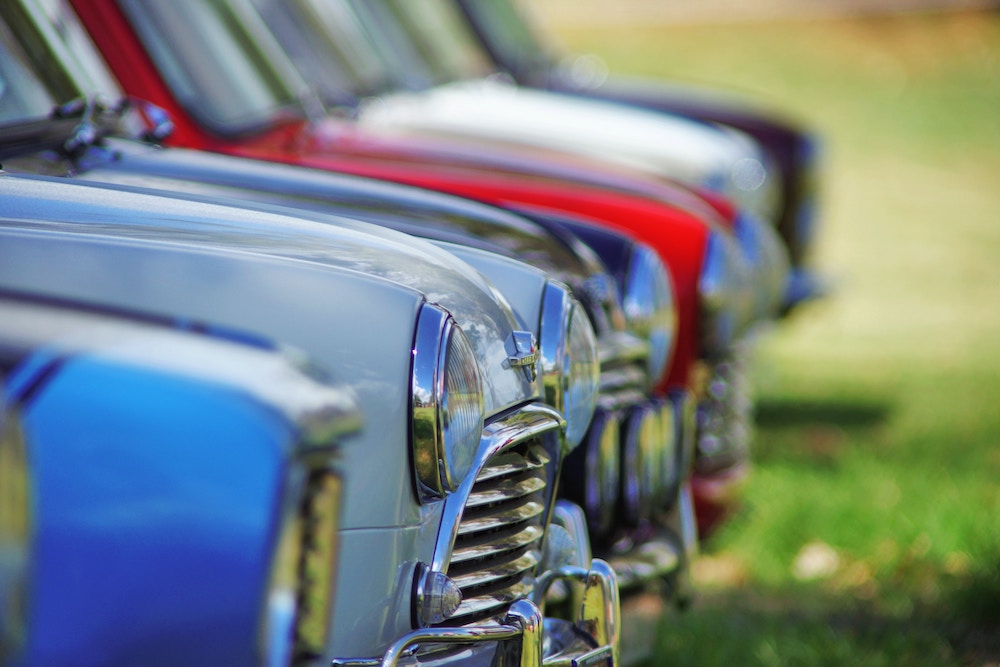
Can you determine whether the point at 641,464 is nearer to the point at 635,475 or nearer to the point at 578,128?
the point at 635,475

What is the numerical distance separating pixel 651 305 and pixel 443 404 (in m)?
1.37

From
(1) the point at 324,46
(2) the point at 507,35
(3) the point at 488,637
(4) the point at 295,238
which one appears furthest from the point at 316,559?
(2) the point at 507,35

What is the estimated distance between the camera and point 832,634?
3389mm

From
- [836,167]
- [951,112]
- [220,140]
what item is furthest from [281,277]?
[951,112]

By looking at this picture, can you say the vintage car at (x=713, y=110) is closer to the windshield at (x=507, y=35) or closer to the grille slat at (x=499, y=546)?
the windshield at (x=507, y=35)

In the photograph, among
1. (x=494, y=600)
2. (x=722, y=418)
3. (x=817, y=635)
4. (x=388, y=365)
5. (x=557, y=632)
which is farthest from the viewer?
(x=722, y=418)

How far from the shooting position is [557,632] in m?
2.23

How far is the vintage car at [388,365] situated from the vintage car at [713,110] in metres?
3.66

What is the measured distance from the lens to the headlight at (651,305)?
3.03 m

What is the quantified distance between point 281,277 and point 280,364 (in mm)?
271

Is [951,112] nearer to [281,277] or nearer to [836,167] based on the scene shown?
[836,167]

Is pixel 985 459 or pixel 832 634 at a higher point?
pixel 985 459

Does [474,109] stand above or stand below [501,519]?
above

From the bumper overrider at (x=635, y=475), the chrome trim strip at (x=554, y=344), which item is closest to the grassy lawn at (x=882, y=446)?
the bumper overrider at (x=635, y=475)
